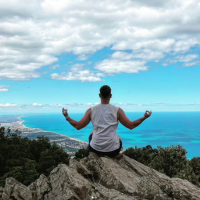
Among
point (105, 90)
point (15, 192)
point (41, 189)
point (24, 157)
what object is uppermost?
point (105, 90)

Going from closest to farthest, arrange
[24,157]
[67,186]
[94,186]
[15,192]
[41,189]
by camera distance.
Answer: [67,186], [94,186], [41,189], [15,192], [24,157]

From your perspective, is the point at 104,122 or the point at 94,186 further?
the point at 104,122

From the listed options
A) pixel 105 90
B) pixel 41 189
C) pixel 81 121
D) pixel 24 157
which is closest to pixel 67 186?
pixel 41 189

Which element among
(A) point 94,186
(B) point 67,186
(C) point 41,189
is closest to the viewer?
(B) point 67,186

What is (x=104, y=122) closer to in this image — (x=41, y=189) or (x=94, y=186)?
(x=94, y=186)

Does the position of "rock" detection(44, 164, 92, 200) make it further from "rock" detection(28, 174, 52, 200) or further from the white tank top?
the white tank top

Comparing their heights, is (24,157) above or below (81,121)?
below

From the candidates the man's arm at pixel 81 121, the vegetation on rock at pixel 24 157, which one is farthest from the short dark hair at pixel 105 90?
the vegetation on rock at pixel 24 157

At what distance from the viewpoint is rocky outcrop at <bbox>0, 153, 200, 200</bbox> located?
7.21m

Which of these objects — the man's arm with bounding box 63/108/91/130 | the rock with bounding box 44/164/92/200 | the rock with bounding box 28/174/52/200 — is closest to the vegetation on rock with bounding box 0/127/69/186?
the rock with bounding box 28/174/52/200

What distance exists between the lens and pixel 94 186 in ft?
25.5

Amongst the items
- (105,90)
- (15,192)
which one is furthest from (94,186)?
(105,90)

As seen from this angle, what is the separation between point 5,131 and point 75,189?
45.1 meters

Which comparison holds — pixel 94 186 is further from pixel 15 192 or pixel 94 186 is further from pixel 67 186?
pixel 15 192
